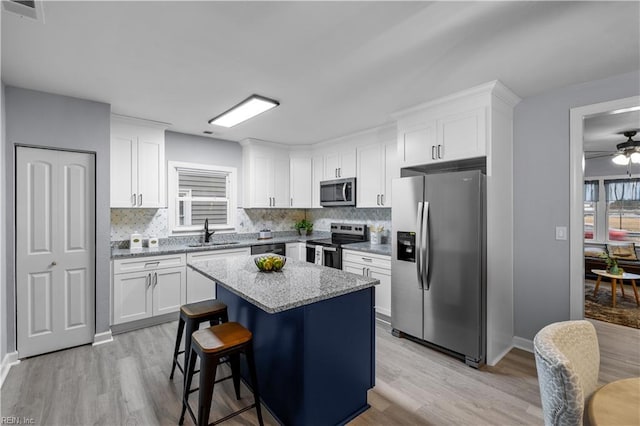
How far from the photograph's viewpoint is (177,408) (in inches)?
83.2

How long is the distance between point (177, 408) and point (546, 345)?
7.45 ft

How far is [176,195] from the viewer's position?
4.36 meters

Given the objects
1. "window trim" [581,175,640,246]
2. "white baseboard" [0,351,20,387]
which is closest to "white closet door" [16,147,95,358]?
"white baseboard" [0,351,20,387]

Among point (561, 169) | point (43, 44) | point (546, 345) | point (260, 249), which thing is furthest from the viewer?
point (260, 249)

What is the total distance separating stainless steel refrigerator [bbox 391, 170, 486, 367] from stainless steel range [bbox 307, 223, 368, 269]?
102cm

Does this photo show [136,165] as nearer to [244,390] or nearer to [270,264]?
[270,264]

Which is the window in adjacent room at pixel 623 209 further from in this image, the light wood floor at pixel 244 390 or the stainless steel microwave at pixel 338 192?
the stainless steel microwave at pixel 338 192

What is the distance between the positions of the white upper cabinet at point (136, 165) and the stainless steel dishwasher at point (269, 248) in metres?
1.38

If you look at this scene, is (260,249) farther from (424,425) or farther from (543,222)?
(543,222)

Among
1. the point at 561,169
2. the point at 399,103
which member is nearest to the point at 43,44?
the point at 399,103

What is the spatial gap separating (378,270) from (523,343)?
159 centimetres

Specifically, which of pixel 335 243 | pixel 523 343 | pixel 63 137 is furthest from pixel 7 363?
pixel 523 343

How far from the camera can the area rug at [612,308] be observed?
3834mm

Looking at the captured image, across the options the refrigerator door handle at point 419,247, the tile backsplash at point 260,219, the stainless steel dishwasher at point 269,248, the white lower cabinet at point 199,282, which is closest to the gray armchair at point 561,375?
the refrigerator door handle at point 419,247
